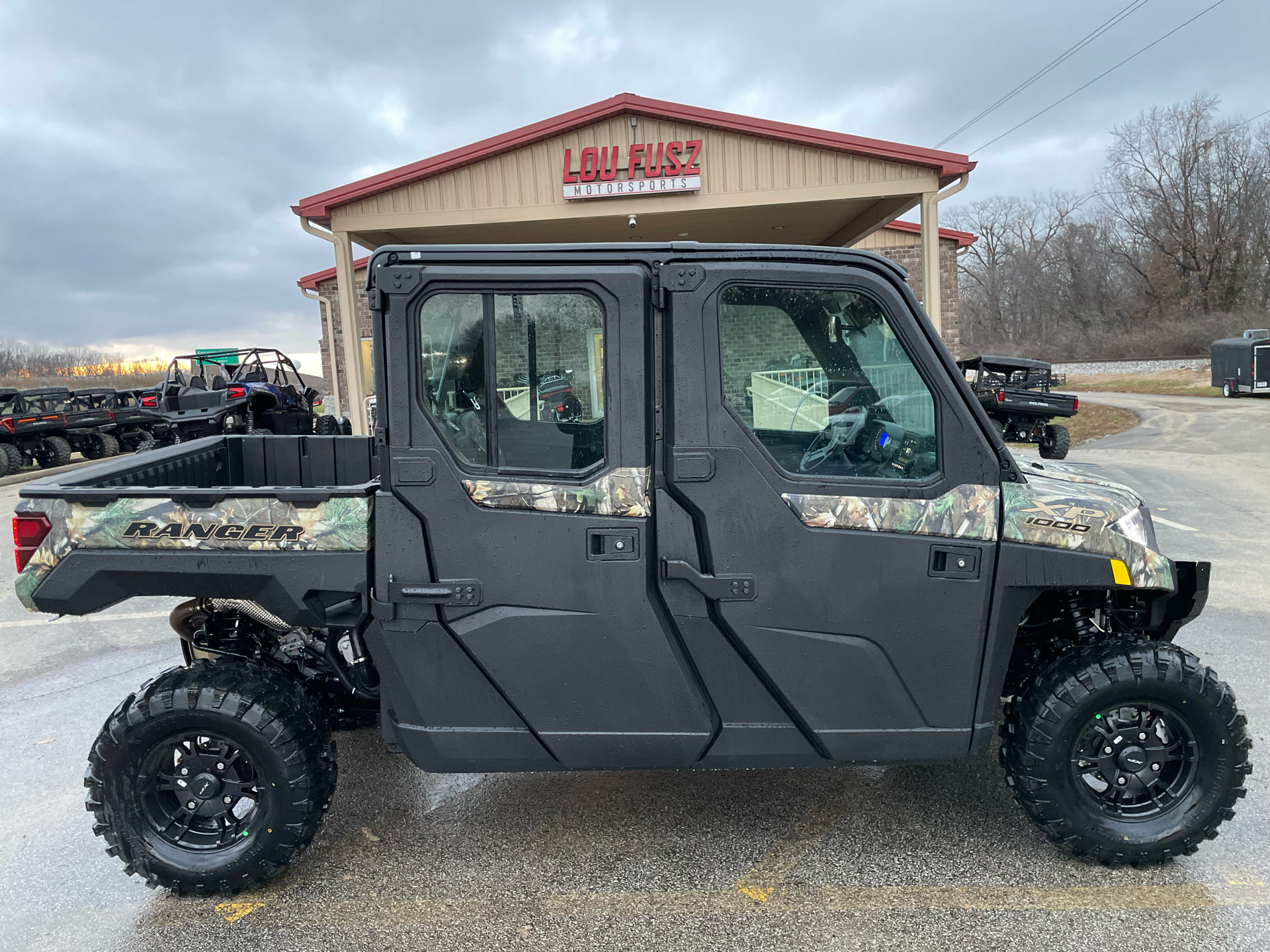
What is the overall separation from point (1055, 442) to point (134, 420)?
19.8 m

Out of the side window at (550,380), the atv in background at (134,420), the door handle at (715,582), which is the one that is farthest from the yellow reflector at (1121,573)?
the atv in background at (134,420)

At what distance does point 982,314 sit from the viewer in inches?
2576

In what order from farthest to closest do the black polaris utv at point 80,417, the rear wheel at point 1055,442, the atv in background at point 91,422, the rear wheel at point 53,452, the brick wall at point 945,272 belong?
the brick wall at point 945,272
the atv in background at point 91,422
the black polaris utv at point 80,417
the rear wheel at point 53,452
the rear wheel at point 1055,442

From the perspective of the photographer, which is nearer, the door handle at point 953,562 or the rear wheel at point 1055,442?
the door handle at point 953,562

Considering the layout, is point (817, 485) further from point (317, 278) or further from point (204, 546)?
point (317, 278)

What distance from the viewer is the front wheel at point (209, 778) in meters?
2.93

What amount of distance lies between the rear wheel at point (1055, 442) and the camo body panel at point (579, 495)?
42.0 feet

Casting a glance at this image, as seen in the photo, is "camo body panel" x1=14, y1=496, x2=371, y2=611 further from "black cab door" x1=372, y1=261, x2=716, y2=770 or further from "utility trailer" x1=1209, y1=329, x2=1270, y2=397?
"utility trailer" x1=1209, y1=329, x2=1270, y2=397

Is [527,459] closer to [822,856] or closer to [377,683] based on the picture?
[377,683]

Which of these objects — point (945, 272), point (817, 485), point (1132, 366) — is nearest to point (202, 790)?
point (817, 485)

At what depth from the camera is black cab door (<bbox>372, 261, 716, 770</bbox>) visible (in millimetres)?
2738

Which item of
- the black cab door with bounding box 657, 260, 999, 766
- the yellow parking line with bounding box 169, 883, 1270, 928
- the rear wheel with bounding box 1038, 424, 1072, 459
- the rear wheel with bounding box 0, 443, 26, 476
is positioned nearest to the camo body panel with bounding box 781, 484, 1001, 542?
the black cab door with bounding box 657, 260, 999, 766

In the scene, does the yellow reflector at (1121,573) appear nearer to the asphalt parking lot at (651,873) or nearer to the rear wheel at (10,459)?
the asphalt parking lot at (651,873)

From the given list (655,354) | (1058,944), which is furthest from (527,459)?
(1058,944)
